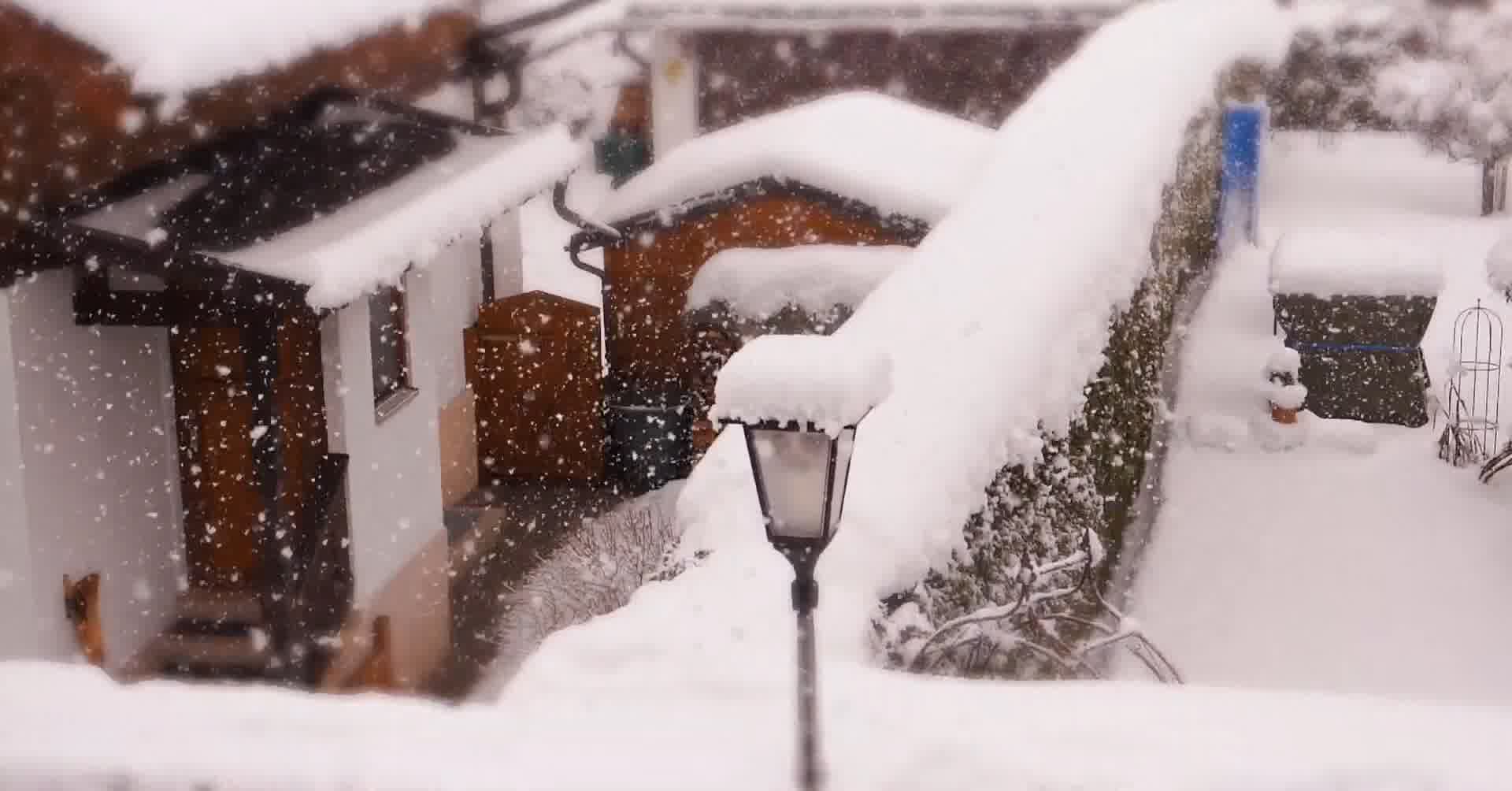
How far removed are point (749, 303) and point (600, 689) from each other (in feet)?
23.4

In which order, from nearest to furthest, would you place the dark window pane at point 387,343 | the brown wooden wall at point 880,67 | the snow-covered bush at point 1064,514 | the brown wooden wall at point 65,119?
1. the snow-covered bush at point 1064,514
2. the brown wooden wall at point 65,119
3. the dark window pane at point 387,343
4. the brown wooden wall at point 880,67

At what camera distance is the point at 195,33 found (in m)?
6.61

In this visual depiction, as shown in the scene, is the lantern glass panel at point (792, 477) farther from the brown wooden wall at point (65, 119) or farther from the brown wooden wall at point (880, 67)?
the brown wooden wall at point (880, 67)

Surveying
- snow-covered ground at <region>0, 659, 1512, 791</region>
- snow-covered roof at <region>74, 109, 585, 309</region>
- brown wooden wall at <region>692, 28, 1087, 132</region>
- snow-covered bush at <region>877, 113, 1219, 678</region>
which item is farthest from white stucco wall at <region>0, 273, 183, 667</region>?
brown wooden wall at <region>692, 28, 1087, 132</region>

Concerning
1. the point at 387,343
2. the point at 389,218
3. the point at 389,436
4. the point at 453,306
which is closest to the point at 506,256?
the point at 453,306

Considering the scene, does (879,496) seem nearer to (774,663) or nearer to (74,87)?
(774,663)

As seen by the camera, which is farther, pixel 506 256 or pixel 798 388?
pixel 506 256

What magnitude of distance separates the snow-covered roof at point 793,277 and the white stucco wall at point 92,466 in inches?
178

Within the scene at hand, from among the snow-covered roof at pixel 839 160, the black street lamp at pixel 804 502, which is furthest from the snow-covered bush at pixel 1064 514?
the snow-covered roof at pixel 839 160

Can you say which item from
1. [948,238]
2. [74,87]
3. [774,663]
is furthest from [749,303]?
[774,663]

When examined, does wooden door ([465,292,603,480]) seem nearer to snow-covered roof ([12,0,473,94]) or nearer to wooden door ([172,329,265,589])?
snow-covered roof ([12,0,473,94])

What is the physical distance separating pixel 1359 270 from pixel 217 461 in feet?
23.9

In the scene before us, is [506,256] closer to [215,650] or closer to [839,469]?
[215,650]

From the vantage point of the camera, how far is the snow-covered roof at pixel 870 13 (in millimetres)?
15109
